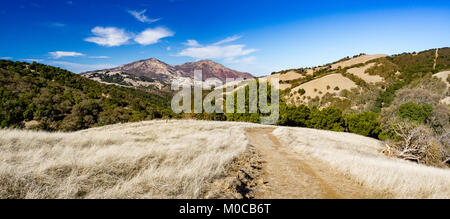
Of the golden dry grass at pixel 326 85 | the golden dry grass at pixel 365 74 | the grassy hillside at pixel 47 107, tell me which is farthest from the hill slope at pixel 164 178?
the golden dry grass at pixel 365 74

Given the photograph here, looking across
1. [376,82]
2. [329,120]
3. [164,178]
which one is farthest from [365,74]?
[164,178]

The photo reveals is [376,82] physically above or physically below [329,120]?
above

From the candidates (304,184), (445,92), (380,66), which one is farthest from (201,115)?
(380,66)

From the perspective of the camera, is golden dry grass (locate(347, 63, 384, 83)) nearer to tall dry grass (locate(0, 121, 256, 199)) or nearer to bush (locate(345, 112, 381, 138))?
bush (locate(345, 112, 381, 138))

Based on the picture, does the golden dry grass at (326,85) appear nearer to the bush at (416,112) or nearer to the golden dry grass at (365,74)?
the golden dry grass at (365,74)

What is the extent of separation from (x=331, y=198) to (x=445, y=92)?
293ft

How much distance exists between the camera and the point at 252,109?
42.0m

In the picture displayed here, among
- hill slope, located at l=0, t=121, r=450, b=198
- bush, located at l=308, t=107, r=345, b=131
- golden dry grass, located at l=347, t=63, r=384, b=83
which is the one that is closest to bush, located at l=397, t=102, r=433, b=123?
bush, located at l=308, t=107, r=345, b=131

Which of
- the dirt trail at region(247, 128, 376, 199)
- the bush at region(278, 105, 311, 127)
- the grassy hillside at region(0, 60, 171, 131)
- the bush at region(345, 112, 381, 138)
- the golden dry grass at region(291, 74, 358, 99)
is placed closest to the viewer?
the dirt trail at region(247, 128, 376, 199)

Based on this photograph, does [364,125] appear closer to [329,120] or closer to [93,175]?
[329,120]
